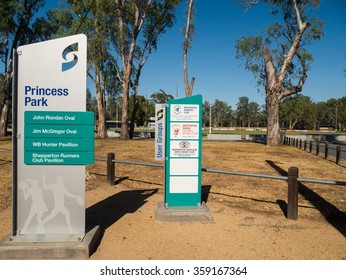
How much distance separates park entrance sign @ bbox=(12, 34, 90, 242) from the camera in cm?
391

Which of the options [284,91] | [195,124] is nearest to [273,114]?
[284,91]

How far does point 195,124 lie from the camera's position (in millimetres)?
5602

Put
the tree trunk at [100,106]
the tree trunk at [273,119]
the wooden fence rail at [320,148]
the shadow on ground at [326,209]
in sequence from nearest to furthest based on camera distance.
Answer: the shadow on ground at [326,209] < the wooden fence rail at [320,148] < the tree trunk at [273,119] < the tree trunk at [100,106]

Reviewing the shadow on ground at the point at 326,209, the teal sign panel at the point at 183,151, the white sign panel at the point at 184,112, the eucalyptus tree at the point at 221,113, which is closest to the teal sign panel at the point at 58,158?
the teal sign panel at the point at 183,151

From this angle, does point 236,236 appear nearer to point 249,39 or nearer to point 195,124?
point 195,124

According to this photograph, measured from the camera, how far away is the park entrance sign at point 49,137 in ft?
12.8

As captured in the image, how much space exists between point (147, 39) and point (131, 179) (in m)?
25.6

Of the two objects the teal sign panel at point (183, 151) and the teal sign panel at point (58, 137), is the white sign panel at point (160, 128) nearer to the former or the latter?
the teal sign panel at point (183, 151)

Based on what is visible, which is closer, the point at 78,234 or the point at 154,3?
the point at 78,234

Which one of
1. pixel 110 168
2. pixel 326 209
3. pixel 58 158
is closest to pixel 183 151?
pixel 58 158

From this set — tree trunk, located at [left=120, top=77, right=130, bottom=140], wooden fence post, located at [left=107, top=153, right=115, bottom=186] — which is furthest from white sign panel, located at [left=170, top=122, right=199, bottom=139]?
tree trunk, located at [left=120, top=77, right=130, bottom=140]

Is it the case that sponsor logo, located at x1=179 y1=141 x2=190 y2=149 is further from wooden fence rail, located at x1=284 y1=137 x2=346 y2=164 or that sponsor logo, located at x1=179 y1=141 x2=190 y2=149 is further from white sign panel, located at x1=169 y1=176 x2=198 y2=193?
A: wooden fence rail, located at x1=284 y1=137 x2=346 y2=164
